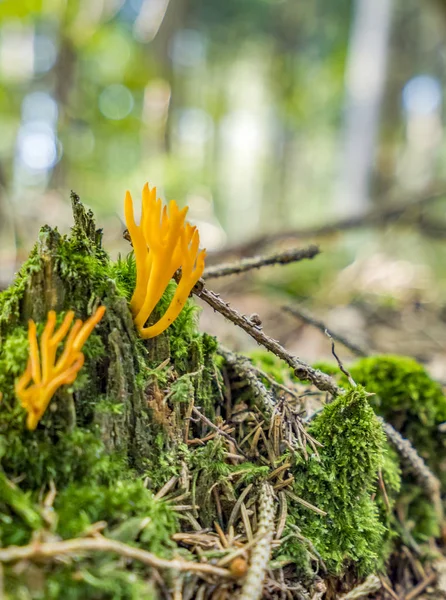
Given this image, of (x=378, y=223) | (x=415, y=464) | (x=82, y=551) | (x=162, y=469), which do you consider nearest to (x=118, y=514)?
(x=82, y=551)

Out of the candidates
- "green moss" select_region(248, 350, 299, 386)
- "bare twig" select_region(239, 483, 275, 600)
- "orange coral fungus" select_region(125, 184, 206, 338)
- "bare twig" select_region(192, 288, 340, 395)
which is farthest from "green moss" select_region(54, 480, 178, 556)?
"green moss" select_region(248, 350, 299, 386)

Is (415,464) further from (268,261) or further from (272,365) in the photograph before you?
(268,261)

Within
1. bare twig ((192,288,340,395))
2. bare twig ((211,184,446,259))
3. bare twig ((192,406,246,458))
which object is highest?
bare twig ((211,184,446,259))

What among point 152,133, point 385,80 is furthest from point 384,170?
point 152,133

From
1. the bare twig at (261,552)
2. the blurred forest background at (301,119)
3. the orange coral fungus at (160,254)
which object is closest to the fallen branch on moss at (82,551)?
the bare twig at (261,552)

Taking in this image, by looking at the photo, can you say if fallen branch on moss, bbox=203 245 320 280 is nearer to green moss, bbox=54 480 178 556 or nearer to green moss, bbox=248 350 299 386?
green moss, bbox=248 350 299 386

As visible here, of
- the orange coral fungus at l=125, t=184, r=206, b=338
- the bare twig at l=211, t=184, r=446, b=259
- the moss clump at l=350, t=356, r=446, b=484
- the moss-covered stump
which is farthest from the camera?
the bare twig at l=211, t=184, r=446, b=259

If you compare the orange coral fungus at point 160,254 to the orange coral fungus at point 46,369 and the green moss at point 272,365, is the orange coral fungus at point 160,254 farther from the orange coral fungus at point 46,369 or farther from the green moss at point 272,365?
the green moss at point 272,365
